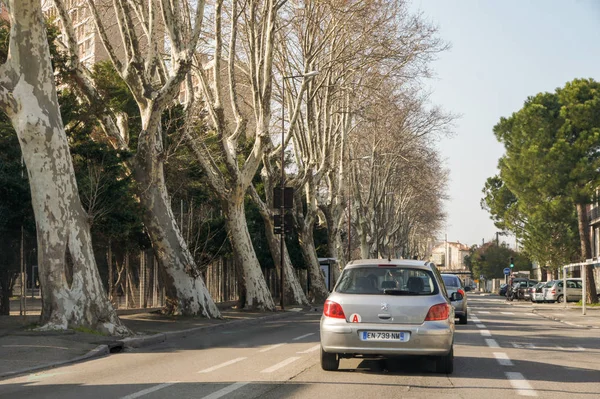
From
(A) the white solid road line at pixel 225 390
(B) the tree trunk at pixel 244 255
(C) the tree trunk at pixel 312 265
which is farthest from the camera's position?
(C) the tree trunk at pixel 312 265

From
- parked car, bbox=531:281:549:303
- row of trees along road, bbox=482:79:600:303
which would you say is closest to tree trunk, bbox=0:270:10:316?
row of trees along road, bbox=482:79:600:303

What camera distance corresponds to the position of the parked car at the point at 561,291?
54.2m

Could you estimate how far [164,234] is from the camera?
2444 centimetres

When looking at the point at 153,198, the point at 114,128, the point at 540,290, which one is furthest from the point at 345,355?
the point at 540,290

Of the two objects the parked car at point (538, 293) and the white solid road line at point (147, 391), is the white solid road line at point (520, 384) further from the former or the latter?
the parked car at point (538, 293)

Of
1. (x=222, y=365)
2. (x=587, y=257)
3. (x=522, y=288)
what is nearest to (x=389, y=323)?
(x=222, y=365)

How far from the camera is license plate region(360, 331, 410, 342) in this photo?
11.4 metres

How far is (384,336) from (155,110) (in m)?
12.5

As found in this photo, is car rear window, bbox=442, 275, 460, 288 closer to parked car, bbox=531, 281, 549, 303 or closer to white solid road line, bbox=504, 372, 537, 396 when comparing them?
white solid road line, bbox=504, 372, 537, 396

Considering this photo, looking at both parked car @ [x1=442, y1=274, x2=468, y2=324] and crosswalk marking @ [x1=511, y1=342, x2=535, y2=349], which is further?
parked car @ [x1=442, y1=274, x2=468, y2=324]

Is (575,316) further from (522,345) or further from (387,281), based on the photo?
(387,281)

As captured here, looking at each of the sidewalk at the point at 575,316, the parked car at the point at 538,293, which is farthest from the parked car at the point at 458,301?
the parked car at the point at 538,293

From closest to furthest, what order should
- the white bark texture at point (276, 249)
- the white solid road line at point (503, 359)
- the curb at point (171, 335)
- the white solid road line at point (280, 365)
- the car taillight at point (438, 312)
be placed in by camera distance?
the car taillight at point (438, 312) → the white solid road line at point (280, 365) → the white solid road line at point (503, 359) → the curb at point (171, 335) → the white bark texture at point (276, 249)

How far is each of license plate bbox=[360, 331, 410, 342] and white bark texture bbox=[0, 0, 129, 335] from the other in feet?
26.8
